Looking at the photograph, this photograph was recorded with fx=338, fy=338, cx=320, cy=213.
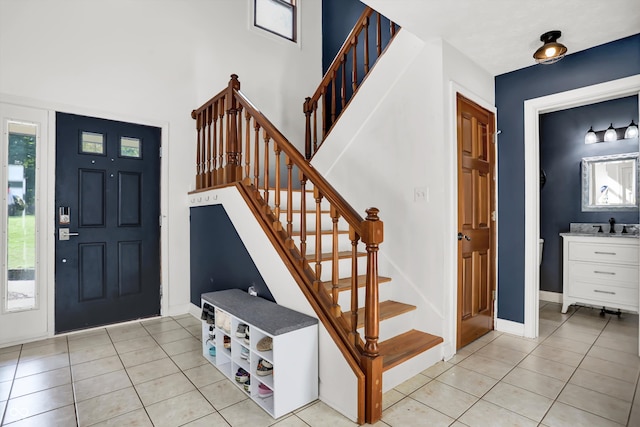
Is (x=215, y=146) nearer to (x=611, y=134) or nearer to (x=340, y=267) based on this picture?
(x=340, y=267)

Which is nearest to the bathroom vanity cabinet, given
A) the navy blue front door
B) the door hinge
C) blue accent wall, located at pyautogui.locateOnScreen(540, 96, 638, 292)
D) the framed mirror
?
blue accent wall, located at pyautogui.locateOnScreen(540, 96, 638, 292)

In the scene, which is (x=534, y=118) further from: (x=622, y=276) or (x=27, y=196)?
(x=27, y=196)

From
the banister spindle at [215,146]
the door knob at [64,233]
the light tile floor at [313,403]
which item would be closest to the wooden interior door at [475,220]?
the light tile floor at [313,403]

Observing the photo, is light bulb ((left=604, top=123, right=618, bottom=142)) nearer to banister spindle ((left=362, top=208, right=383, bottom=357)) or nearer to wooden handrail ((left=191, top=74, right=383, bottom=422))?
wooden handrail ((left=191, top=74, right=383, bottom=422))

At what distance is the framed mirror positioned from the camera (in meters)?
4.07

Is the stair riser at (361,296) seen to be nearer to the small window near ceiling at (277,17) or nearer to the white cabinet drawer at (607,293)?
the white cabinet drawer at (607,293)

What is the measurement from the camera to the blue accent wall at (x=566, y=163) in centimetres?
416

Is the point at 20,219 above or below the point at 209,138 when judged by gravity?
below

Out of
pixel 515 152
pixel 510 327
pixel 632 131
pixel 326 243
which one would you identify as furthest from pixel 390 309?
pixel 632 131

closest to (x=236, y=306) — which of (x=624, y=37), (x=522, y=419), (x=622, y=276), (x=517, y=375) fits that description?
(x=522, y=419)

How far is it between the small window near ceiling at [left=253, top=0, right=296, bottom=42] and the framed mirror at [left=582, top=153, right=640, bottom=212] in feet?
14.7

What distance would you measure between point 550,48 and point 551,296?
11.0 ft

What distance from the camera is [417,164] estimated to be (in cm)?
287

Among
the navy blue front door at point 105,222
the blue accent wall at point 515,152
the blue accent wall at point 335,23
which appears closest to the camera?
the blue accent wall at point 515,152
